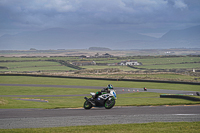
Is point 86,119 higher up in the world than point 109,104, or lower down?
lower down

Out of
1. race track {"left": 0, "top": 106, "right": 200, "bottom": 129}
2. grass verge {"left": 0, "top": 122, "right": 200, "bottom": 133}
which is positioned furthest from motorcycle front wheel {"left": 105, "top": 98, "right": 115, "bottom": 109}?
grass verge {"left": 0, "top": 122, "right": 200, "bottom": 133}

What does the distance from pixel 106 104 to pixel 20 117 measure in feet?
23.3

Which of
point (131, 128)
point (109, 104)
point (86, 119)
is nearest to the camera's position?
point (131, 128)

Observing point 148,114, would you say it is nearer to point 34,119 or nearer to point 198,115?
point 198,115

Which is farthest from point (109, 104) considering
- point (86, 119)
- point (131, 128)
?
point (131, 128)

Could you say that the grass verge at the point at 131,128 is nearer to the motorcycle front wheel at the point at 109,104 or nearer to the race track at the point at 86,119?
the race track at the point at 86,119

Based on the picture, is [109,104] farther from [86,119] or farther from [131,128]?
[131,128]

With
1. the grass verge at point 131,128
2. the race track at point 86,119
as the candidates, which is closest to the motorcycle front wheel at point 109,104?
the race track at point 86,119

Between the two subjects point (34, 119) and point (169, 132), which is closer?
point (169, 132)

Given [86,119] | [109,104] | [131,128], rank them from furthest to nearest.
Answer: [109,104] < [86,119] < [131,128]

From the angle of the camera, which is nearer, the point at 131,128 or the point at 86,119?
the point at 131,128

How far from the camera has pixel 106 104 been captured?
21.4 metres

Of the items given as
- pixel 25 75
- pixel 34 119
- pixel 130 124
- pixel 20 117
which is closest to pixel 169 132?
pixel 130 124

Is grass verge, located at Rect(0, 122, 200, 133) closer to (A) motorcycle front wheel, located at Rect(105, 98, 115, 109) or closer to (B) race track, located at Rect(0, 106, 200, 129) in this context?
(B) race track, located at Rect(0, 106, 200, 129)
